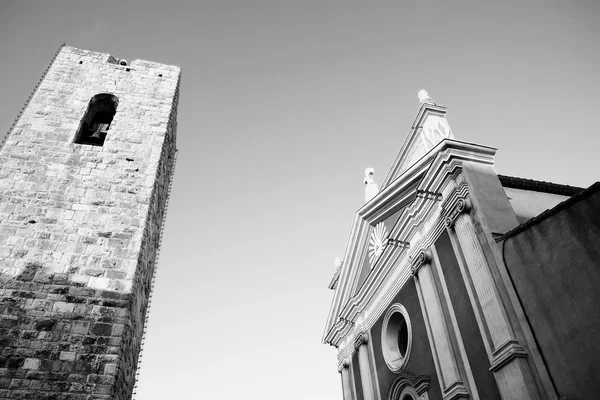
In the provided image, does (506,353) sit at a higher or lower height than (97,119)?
lower

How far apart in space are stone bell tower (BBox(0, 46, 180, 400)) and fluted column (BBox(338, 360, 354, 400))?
5455mm

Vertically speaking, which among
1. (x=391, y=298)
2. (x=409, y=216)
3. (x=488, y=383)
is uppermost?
(x=409, y=216)

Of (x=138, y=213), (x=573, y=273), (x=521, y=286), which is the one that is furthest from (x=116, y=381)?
(x=573, y=273)

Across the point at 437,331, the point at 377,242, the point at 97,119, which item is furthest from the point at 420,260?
the point at 97,119

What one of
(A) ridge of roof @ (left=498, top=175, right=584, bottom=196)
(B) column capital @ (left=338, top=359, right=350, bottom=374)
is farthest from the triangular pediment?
(B) column capital @ (left=338, top=359, right=350, bottom=374)

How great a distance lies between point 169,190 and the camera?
1165 centimetres

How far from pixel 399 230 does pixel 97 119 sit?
6.71m

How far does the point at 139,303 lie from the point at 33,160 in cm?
326

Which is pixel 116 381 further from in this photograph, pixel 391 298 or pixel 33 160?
pixel 391 298

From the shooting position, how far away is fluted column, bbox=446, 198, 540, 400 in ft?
20.8

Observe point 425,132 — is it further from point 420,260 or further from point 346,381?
point 346,381

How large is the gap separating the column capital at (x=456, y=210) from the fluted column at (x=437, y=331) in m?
0.89

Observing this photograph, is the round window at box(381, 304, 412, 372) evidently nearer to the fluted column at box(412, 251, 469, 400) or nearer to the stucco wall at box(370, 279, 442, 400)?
the stucco wall at box(370, 279, 442, 400)

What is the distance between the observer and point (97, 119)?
10703 millimetres
